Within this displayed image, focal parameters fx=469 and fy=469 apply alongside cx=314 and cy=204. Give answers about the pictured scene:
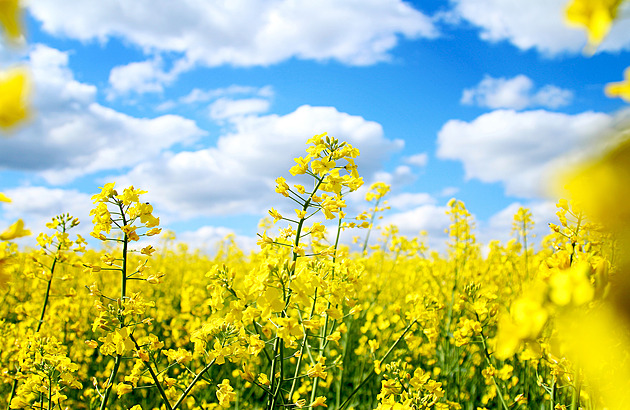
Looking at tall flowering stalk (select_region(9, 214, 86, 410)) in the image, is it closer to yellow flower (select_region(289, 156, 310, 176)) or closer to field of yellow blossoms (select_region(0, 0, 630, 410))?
field of yellow blossoms (select_region(0, 0, 630, 410))

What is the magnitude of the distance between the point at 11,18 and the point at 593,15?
0.77m

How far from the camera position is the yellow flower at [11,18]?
56 cm

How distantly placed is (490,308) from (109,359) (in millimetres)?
4967

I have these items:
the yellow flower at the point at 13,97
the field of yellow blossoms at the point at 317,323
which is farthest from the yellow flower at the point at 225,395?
the yellow flower at the point at 13,97

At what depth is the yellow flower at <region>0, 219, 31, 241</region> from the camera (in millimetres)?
1117

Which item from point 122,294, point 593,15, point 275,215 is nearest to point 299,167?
point 275,215

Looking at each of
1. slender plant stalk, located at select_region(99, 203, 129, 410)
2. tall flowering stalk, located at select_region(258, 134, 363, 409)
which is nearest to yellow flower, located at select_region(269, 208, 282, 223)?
tall flowering stalk, located at select_region(258, 134, 363, 409)

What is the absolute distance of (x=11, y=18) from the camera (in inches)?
22.2

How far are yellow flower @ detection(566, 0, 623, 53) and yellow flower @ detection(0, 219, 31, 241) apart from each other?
1199mm

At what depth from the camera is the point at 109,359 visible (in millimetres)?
5977

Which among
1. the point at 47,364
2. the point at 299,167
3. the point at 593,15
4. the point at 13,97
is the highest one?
the point at 299,167

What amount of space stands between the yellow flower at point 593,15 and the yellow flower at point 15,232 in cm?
120

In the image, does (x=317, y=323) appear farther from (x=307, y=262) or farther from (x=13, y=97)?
(x=13, y=97)

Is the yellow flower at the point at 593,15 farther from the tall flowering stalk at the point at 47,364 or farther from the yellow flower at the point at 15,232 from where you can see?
the tall flowering stalk at the point at 47,364
